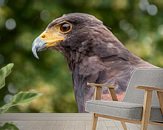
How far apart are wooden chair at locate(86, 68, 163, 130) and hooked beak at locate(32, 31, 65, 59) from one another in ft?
2.54

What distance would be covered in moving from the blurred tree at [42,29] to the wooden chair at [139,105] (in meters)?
0.86

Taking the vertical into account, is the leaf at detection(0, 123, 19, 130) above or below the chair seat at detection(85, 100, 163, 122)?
above

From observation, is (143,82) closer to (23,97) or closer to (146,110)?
(146,110)

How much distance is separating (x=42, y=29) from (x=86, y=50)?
43 cm

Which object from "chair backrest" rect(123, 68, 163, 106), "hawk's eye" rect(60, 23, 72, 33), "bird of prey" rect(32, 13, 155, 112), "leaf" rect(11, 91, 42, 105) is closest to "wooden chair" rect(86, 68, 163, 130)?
"chair backrest" rect(123, 68, 163, 106)

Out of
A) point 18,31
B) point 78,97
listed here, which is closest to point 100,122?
point 78,97

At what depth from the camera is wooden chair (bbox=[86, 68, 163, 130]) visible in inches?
95.9

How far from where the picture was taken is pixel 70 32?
3.77 meters

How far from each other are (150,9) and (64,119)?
3.55 ft

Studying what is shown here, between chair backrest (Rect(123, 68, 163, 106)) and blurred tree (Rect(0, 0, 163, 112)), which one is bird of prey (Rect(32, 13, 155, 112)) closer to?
blurred tree (Rect(0, 0, 163, 112))

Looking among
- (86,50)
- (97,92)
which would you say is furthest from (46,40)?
(97,92)

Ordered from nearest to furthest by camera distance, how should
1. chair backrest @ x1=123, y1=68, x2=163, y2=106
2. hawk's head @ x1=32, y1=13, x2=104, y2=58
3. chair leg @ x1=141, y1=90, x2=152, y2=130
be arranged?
1. chair leg @ x1=141, y1=90, x2=152, y2=130
2. chair backrest @ x1=123, y1=68, x2=163, y2=106
3. hawk's head @ x1=32, y1=13, x2=104, y2=58

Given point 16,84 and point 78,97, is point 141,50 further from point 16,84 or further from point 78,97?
point 16,84

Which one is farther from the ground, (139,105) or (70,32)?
(70,32)
